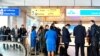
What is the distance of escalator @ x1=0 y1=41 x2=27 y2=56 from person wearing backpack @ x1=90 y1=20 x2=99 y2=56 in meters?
3.06

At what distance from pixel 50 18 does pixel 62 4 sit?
1563 millimetres

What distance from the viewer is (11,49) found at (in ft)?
43.4

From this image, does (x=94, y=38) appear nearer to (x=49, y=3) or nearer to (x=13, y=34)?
(x=13, y=34)

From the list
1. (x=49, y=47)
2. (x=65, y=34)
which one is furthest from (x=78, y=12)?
(x=49, y=47)

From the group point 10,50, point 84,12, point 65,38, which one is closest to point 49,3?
point 84,12

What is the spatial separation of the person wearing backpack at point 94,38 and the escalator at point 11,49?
3064mm

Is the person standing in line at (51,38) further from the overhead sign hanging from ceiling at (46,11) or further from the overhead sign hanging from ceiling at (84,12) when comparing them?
the overhead sign hanging from ceiling at (46,11)

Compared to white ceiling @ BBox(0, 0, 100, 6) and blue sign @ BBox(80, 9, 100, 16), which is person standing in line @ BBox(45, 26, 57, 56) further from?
white ceiling @ BBox(0, 0, 100, 6)

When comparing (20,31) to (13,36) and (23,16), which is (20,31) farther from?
(23,16)

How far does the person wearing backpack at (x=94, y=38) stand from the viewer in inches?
511

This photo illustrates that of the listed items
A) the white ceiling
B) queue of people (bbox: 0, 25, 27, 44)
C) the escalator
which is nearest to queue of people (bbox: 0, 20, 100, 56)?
the escalator

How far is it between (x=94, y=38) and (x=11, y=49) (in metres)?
3.71

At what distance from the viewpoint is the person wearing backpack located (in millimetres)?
12988

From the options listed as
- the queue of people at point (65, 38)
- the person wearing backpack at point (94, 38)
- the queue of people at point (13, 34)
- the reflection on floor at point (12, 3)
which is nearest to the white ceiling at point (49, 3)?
the reflection on floor at point (12, 3)
